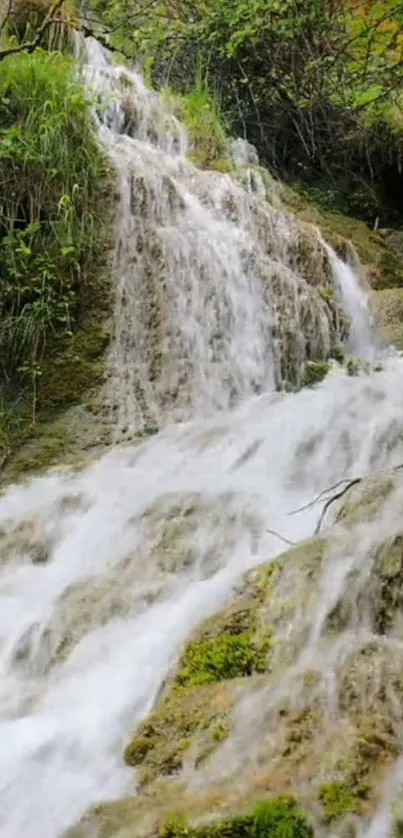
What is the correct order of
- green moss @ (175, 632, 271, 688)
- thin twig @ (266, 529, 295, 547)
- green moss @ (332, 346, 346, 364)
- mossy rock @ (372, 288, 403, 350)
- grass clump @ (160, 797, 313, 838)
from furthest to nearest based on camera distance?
1. mossy rock @ (372, 288, 403, 350)
2. green moss @ (332, 346, 346, 364)
3. thin twig @ (266, 529, 295, 547)
4. green moss @ (175, 632, 271, 688)
5. grass clump @ (160, 797, 313, 838)

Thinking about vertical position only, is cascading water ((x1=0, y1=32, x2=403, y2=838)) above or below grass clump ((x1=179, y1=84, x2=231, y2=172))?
below

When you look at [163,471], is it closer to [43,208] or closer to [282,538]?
[282,538]

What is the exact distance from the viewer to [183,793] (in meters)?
1.88

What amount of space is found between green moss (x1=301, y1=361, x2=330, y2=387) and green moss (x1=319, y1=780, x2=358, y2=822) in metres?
3.43

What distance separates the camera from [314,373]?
5156 mm

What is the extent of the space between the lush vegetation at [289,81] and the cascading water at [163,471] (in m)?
1.32

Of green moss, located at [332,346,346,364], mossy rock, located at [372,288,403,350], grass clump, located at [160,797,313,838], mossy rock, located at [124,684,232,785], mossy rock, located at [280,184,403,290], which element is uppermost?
mossy rock, located at [280,184,403,290]

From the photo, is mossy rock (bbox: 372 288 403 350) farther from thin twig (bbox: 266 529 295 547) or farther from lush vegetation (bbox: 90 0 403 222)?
thin twig (bbox: 266 529 295 547)

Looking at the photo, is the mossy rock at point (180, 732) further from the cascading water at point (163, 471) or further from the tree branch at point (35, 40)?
the tree branch at point (35, 40)

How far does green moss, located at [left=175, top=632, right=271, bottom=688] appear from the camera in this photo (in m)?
2.32

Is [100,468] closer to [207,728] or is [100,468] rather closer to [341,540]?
[341,540]

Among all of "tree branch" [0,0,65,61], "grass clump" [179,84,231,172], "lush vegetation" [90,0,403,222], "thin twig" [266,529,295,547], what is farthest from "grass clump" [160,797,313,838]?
"lush vegetation" [90,0,403,222]

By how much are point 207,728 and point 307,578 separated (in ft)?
1.86

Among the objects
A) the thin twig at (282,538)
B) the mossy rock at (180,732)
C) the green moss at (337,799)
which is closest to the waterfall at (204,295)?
the thin twig at (282,538)
